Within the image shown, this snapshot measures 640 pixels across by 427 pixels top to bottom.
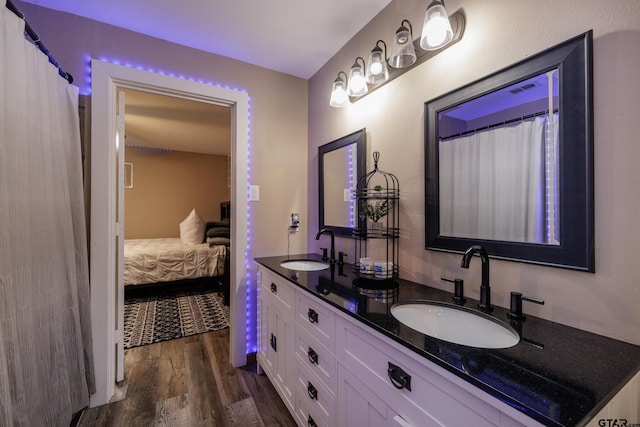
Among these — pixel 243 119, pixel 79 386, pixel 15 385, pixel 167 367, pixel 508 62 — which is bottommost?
→ pixel 167 367

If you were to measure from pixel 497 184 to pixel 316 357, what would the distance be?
1089 mm

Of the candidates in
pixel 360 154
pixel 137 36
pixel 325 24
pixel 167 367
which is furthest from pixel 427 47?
pixel 167 367

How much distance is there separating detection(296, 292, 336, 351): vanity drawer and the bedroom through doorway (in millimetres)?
1763

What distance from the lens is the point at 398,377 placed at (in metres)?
0.83

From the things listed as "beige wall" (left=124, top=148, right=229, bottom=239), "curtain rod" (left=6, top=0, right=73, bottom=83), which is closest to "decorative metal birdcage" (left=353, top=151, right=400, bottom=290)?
"curtain rod" (left=6, top=0, right=73, bottom=83)

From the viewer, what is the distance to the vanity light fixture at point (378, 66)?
1.49 metres

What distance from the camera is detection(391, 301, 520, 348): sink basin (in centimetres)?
92

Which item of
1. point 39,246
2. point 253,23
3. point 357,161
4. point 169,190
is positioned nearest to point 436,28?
point 357,161

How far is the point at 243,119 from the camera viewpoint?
2.14m

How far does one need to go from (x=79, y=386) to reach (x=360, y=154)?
2.14m

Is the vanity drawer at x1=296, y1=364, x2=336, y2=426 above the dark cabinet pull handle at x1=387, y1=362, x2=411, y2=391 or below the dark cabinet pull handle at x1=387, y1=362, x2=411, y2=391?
below

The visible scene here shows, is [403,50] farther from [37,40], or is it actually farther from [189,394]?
[189,394]

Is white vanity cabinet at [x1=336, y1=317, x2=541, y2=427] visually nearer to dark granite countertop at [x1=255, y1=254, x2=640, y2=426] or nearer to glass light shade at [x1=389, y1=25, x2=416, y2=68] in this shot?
dark granite countertop at [x1=255, y1=254, x2=640, y2=426]

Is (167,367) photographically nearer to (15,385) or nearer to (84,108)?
(15,385)
